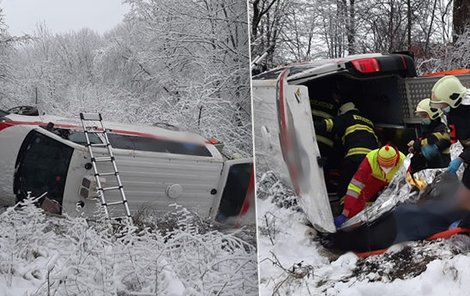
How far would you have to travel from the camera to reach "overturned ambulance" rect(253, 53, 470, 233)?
1.27m

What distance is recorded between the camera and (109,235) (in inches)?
51.4

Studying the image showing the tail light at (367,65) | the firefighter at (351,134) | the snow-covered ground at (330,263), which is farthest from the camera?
the firefighter at (351,134)

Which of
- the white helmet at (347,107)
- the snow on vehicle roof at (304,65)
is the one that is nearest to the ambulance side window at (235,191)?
the snow on vehicle roof at (304,65)

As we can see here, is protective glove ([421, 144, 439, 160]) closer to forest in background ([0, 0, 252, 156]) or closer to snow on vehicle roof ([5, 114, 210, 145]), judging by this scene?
forest in background ([0, 0, 252, 156])

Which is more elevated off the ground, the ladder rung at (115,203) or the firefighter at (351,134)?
the firefighter at (351,134)

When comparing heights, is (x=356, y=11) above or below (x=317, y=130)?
above

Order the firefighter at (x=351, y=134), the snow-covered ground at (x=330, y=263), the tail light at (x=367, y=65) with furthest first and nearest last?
the firefighter at (x=351, y=134) < the tail light at (x=367, y=65) < the snow-covered ground at (x=330, y=263)

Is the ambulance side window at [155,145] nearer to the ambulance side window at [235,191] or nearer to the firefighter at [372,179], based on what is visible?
the ambulance side window at [235,191]

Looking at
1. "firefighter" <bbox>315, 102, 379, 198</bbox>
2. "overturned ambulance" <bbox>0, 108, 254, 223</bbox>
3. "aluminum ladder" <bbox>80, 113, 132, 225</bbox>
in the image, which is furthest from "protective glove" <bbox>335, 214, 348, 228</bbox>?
"aluminum ladder" <bbox>80, 113, 132, 225</bbox>

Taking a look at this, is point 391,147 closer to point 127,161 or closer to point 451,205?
point 451,205

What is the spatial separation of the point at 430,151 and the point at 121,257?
79cm

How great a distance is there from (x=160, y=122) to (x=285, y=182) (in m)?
0.34

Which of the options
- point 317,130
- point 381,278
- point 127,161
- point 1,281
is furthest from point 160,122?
point 381,278

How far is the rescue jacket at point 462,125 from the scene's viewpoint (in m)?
1.24
